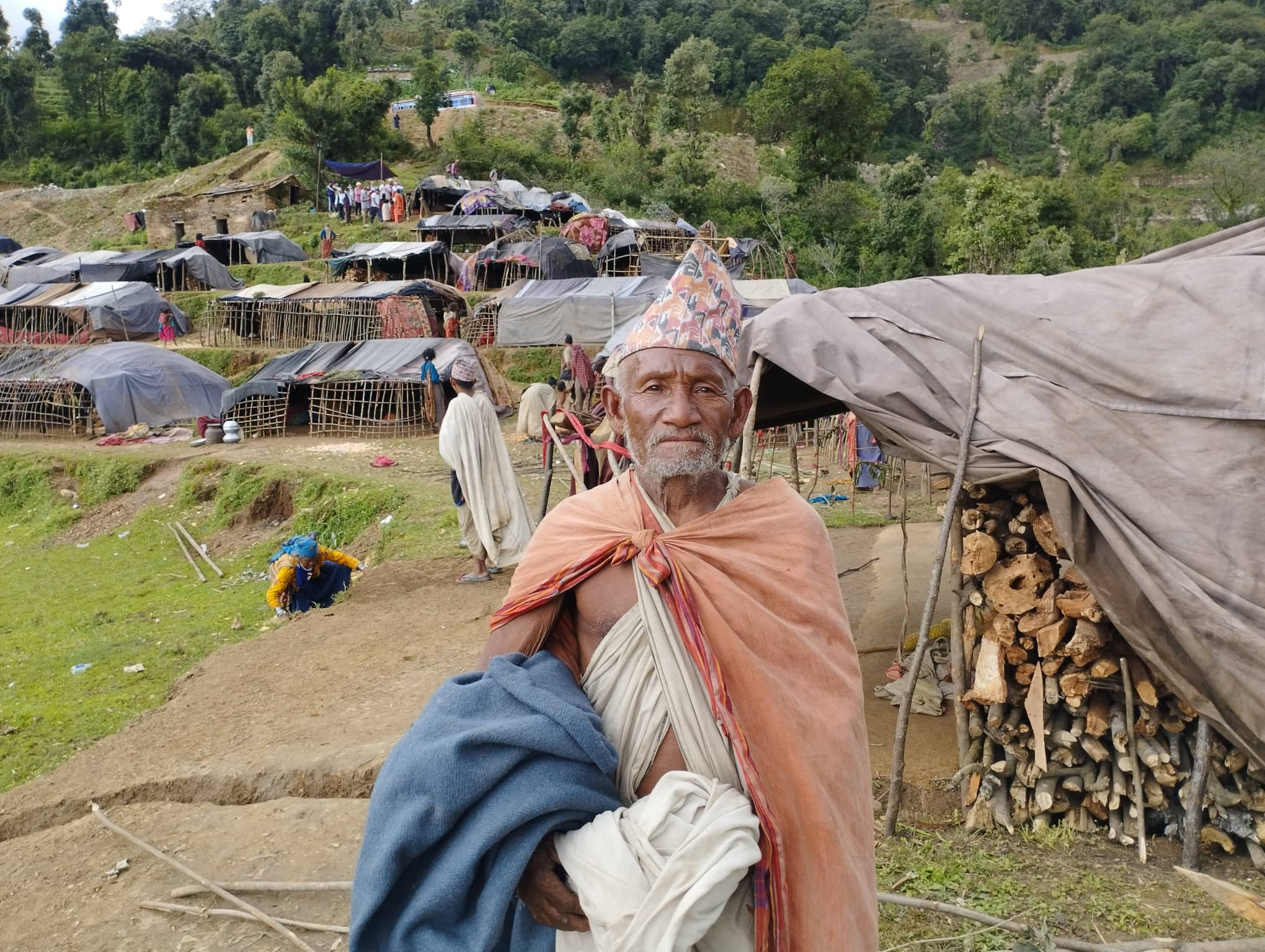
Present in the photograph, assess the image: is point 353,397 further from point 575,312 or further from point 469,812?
point 469,812

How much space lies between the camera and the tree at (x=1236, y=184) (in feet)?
140

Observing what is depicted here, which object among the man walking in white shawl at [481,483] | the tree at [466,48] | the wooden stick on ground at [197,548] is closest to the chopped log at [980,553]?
the man walking in white shawl at [481,483]

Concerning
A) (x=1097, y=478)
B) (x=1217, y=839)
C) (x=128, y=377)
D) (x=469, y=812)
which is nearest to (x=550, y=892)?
(x=469, y=812)

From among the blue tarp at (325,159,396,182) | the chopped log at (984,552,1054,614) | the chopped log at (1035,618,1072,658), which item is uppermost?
the blue tarp at (325,159,396,182)

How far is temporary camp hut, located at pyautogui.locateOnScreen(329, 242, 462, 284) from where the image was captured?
88.2ft

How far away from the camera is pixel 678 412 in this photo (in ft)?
5.97

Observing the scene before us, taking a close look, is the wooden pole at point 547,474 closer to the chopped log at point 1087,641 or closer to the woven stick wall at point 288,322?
the chopped log at point 1087,641

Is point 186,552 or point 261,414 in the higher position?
point 261,414

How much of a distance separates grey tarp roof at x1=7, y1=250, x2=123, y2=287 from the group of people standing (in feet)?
29.3

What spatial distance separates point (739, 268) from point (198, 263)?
59.0ft

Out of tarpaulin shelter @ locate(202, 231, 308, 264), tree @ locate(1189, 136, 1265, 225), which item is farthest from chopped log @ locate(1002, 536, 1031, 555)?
tree @ locate(1189, 136, 1265, 225)

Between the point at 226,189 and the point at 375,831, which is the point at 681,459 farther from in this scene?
the point at 226,189

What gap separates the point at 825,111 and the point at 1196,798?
39.2 metres

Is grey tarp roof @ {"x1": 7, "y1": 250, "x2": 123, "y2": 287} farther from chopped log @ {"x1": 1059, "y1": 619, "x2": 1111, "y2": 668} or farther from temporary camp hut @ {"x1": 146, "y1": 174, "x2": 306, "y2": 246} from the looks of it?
chopped log @ {"x1": 1059, "y1": 619, "x2": 1111, "y2": 668}
